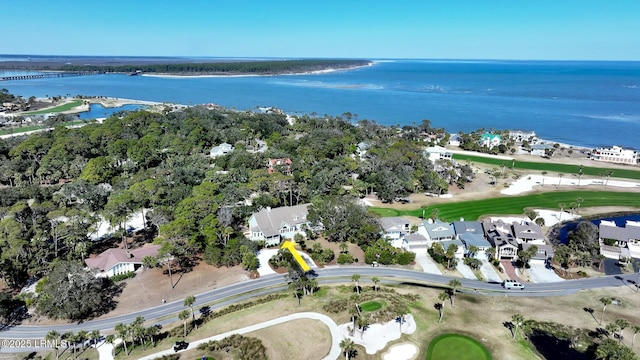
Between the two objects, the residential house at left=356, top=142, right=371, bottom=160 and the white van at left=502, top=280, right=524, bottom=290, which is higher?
the residential house at left=356, top=142, right=371, bottom=160

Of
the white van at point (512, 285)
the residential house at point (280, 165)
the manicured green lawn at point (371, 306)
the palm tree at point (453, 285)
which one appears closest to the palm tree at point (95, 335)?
the manicured green lawn at point (371, 306)

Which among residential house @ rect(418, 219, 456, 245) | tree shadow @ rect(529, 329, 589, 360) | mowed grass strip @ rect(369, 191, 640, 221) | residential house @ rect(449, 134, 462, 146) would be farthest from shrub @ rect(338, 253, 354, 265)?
residential house @ rect(449, 134, 462, 146)

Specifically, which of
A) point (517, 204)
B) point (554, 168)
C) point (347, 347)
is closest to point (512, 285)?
point (347, 347)

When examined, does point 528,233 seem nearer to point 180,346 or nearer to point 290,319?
point 290,319

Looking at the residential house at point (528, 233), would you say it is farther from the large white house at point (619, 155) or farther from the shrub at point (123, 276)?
the large white house at point (619, 155)

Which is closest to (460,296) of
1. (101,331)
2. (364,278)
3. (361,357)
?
(364,278)

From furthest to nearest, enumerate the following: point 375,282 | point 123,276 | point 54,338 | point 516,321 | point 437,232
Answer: point 437,232
point 123,276
point 375,282
point 516,321
point 54,338

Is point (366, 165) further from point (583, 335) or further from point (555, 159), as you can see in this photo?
point (555, 159)

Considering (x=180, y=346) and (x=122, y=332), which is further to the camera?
(x=180, y=346)

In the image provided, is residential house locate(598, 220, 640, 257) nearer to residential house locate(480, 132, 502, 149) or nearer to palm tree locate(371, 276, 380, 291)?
palm tree locate(371, 276, 380, 291)
